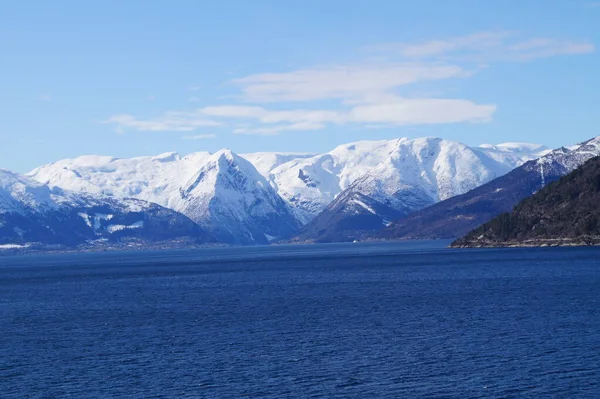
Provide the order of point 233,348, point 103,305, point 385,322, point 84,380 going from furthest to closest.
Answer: point 103,305 < point 385,322 < point 233,348 < point 84,380

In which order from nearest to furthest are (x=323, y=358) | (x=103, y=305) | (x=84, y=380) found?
(x=84, y=380)
(x=323, y=358)
(x=103, y=305)

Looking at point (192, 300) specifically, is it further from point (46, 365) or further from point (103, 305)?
point (46, 365)

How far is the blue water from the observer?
64.4 metres

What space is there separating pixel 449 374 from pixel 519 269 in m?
113

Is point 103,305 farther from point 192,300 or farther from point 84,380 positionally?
point 84,380

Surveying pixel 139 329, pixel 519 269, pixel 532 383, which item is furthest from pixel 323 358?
pixel 519 269

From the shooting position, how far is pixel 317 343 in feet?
270

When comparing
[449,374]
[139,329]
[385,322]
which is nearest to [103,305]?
[139,329]

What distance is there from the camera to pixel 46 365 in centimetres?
7656

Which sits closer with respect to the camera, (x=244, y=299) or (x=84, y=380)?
(x=84, y=380)

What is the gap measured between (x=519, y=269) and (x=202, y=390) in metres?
121

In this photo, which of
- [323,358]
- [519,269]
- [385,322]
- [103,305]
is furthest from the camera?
[519,269]

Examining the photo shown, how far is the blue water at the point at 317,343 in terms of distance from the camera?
6438 centimetres

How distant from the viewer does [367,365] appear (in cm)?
7069
